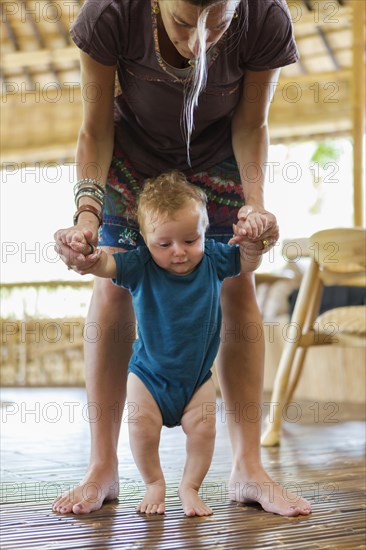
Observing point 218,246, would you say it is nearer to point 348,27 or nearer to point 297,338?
point 297,338

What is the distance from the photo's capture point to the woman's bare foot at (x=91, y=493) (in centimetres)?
132

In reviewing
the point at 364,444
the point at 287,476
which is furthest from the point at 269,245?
the point at 364,444

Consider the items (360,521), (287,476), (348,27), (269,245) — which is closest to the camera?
(360,521)

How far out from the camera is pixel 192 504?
1.30m

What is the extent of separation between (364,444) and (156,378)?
49.6 inches

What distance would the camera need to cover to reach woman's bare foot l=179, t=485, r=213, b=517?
1.29 m

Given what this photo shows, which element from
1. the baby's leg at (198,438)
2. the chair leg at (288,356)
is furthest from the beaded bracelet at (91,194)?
the chair leg at (288,356)

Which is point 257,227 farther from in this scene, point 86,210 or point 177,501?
point 177,501

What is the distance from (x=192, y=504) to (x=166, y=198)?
0.52 meters

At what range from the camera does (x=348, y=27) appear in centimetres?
699

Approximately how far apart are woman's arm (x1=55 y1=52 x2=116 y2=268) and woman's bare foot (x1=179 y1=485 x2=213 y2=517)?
465 millimetres

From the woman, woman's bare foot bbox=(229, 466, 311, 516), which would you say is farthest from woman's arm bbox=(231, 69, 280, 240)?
woman's bare foot bbox=(229, 466, 311, 516)

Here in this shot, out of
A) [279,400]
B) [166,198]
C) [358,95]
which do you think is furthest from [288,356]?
[358,95]

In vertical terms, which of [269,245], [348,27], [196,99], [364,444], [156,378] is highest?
[348,27]
